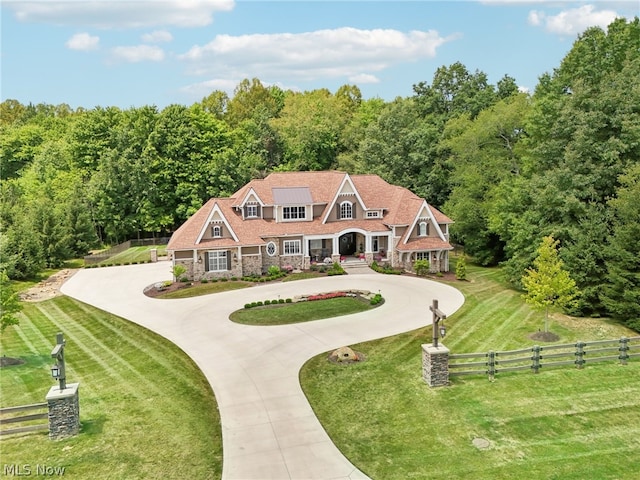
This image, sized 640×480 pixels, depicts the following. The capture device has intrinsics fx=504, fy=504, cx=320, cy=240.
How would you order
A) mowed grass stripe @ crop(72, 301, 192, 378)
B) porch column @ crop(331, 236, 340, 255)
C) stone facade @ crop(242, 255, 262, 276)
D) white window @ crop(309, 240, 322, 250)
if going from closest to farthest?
mowed grass stripe @ crop(72, 301, 192, 378) < stone facade @ crop(242, 255, 262, 276) < porch column @ crop(331, 236, 340, 255) < white window @ crop(309, 240, 322, 250)

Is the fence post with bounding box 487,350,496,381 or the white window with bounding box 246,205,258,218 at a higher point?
the white window with bounding box 246,205,258,218

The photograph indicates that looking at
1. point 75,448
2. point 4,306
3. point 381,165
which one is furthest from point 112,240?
point 75,448

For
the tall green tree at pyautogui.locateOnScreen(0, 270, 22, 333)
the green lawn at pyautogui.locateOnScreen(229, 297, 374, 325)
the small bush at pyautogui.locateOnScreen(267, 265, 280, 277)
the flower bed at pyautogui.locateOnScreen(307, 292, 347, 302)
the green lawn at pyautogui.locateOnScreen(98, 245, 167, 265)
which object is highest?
the tall green tree at pyautogui.locateOnScreen(0, 270, 22, 333)

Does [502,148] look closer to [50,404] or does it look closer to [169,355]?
[169,355]

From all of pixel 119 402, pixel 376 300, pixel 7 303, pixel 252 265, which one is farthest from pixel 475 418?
pixel 252 265

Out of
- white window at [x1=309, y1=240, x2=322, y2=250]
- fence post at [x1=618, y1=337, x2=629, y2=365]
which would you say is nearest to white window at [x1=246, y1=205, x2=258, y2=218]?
white window at [x1=309, y1=240, x2=322, y2=250]

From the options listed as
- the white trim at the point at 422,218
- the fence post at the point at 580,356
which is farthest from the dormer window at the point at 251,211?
the fence post at the point at 580,356

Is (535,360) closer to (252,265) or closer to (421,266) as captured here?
(421,266)

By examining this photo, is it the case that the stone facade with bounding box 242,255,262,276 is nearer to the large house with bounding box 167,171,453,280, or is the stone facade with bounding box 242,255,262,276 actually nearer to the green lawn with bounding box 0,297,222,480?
the large house with bounding box 167,171,453,280
